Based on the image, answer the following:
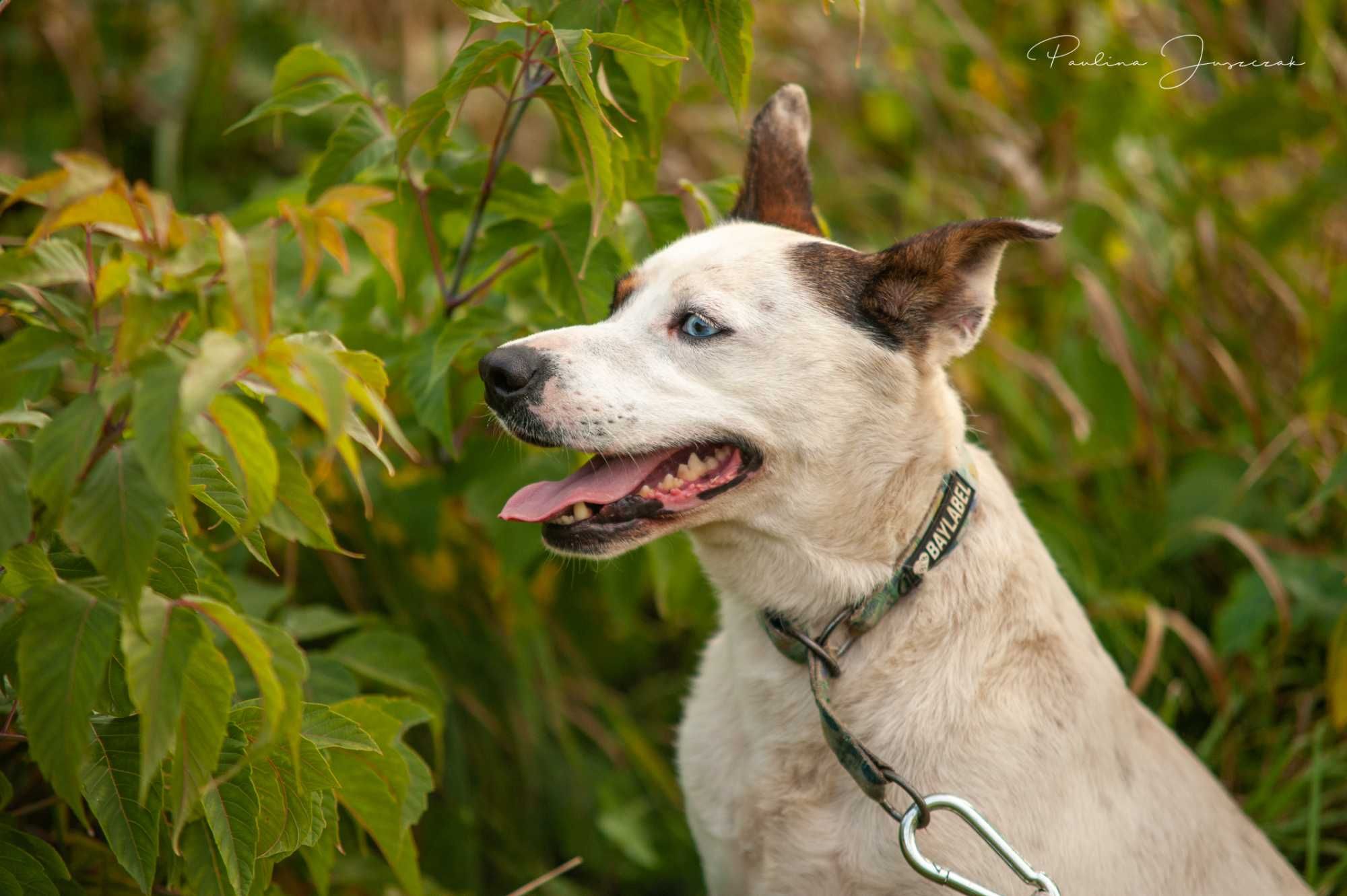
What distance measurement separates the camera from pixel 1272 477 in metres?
3.72

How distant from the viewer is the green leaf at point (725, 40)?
2.13 metres

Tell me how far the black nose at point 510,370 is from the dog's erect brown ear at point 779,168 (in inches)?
30.8

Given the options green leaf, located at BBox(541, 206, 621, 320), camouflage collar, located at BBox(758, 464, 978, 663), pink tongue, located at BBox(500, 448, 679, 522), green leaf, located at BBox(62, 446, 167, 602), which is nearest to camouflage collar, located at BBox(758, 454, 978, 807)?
camouflage collar, located at BBox(758, 464, 978, 663)

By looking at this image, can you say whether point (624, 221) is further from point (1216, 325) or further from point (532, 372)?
point (1216, 325)

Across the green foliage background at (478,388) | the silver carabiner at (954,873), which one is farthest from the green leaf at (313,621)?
the silver carabiner at (954,873)

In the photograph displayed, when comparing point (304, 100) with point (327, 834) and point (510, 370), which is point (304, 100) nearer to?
point (510, 370)

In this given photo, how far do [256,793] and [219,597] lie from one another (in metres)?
0.46

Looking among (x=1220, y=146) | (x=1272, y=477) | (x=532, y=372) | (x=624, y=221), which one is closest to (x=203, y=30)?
(x=624, y=221)

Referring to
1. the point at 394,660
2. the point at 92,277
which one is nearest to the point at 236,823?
the point at 92,277

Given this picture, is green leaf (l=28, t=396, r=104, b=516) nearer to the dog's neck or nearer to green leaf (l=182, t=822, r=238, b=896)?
green leaf (l=182, t=822, r=238, b=896)

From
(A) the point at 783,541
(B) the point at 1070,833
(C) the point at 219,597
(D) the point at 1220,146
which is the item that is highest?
(D) the point at 1220,146

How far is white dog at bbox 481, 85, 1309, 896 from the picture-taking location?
86.3 inches

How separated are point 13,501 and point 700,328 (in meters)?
1.30

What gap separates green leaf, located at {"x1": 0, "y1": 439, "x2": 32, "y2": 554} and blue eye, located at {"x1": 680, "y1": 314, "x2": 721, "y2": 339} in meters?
1.25
